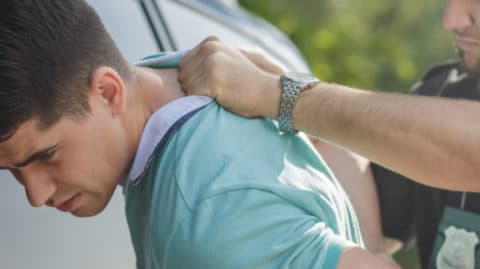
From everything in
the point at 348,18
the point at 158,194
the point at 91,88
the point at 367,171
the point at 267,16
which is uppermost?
the point at 91,88

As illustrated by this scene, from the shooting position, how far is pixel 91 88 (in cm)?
197

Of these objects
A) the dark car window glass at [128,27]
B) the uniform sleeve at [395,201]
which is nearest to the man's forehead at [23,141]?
the dark car window glass at [128,27]

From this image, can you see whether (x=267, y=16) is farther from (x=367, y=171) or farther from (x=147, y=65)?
(x=147, y=65)

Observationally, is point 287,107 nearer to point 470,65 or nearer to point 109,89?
Result: point 109,89

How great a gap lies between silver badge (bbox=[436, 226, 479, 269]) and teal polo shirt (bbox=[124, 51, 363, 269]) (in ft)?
2.27

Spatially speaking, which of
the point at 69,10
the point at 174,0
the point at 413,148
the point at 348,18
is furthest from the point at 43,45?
the point at 348,18

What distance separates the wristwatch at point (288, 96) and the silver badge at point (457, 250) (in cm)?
80

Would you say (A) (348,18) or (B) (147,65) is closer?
(B) (147,65)

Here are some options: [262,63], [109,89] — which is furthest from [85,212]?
[262,63]

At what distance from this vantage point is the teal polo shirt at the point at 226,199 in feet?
6.07

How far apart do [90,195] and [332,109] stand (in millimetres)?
551

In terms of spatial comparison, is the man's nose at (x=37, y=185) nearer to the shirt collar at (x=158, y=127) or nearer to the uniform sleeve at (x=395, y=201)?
the shirt collar at (x=158, y=127)

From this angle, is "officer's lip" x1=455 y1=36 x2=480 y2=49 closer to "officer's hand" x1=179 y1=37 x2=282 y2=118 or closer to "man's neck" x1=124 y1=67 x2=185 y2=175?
"officer's hand" x1=179 y1=37 x2=282 y2=118

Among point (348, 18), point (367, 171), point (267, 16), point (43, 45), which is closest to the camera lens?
point (43, 45)
